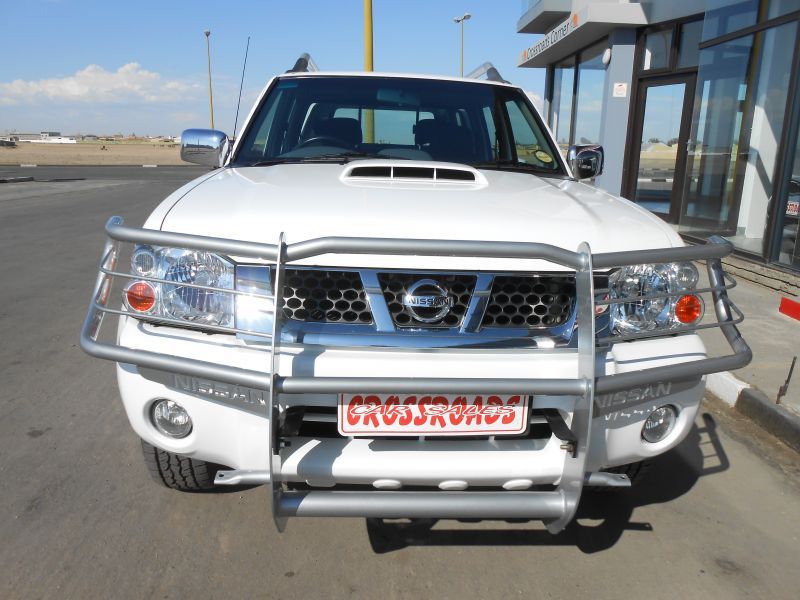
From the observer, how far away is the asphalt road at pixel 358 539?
235 cm

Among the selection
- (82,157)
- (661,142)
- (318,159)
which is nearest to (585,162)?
(318,159)

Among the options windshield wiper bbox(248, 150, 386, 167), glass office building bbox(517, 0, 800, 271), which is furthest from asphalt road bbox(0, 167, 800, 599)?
glass office building bbox(517, 0, 800, 271)

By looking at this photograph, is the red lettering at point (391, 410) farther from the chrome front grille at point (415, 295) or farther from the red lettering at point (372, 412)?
the chrome front grille at point (415, 295)

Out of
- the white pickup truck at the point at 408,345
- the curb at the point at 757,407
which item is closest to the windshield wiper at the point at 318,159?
the white pickup truck at the point at 408,345

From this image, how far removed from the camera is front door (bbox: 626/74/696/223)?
10.8 m

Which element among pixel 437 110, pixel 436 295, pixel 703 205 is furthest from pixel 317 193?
pixel 703 205

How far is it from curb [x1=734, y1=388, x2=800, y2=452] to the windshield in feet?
5.98

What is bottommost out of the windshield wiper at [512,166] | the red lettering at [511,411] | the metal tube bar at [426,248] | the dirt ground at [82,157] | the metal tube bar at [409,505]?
the dirt ground at [82,157]

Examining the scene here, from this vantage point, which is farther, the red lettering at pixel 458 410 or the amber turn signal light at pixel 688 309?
the amber turn signal light at pixel 688 309

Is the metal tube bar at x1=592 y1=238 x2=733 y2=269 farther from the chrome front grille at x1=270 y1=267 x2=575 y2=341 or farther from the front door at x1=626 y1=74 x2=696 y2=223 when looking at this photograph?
the front door at x1=626 y1=74 x2=696 y2=223

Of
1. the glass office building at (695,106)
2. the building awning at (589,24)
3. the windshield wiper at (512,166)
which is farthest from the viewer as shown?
the building awning at (589,24)

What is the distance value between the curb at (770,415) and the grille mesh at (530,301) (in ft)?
6.95

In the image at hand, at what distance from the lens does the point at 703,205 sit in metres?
9.50

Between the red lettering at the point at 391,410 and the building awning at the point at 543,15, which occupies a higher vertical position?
the building awning at the point at 543,15
